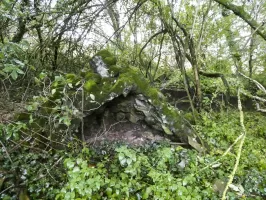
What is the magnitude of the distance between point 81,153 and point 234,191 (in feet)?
7.38

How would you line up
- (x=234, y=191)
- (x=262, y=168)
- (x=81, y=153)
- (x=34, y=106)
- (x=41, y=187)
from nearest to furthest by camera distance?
(x=34, y=106), (x=41, y=187), (x=234, y=191), (x=81, y=153), (x=262, y=168)

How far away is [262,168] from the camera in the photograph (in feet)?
12.5

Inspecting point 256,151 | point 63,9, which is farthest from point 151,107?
point 63,9

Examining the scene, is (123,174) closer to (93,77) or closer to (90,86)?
(90,86)

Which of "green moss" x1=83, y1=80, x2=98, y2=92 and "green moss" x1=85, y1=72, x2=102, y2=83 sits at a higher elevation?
"green moss" x1=85, y1=72, x2=102, y2=83

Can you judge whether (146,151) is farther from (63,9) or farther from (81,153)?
(63,9)

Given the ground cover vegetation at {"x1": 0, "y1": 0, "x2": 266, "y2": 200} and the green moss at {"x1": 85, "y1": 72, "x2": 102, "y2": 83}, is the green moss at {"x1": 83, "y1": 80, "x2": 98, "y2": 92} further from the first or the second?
the green moss at {"x1": 85, "y1": 72, "x2": 102, "y2": 83}

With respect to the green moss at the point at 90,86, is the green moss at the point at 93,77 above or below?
above

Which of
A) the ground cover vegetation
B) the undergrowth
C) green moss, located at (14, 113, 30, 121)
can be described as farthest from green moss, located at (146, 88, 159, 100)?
green moss, located at (14, 113, 30, 121)

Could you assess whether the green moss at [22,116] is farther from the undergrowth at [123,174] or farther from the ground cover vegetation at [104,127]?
the undergrowth at [123,174]

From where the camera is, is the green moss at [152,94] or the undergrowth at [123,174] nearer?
the undergrowth at [123,174]

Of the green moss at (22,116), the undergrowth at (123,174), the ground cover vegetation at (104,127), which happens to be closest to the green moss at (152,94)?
the ground cover vegetation at (104,127)

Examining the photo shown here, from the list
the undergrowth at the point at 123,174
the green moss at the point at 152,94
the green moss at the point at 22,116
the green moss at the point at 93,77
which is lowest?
the undergrowth at the point at 123,174

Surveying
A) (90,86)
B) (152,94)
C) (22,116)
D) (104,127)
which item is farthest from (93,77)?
(22,116)
